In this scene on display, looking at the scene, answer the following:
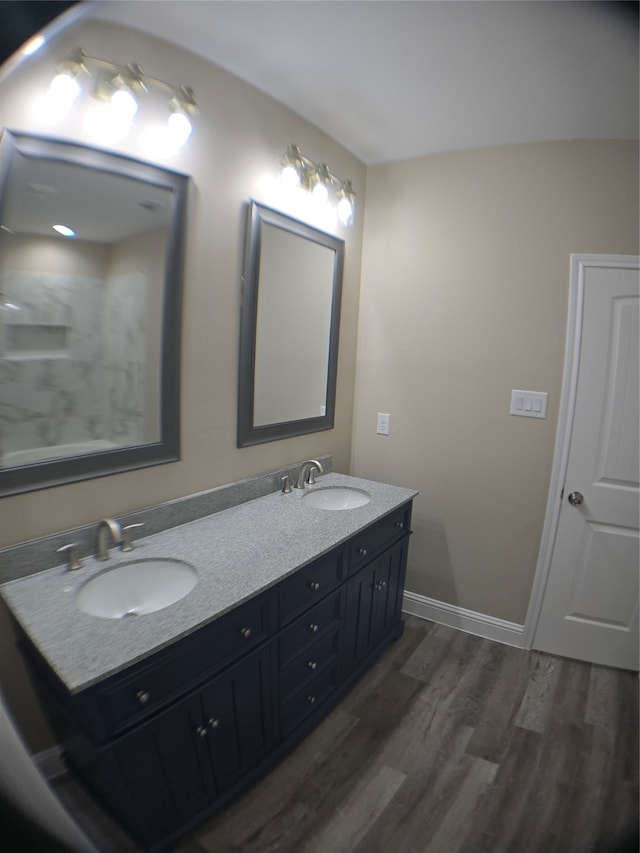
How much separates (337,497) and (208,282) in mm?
1003

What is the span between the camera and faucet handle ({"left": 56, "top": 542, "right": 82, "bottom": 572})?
92cm

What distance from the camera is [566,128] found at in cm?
63

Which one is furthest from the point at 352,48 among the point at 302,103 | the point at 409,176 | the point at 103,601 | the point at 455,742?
the point at 455,742

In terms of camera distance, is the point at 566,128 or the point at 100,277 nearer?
the point at 566,128

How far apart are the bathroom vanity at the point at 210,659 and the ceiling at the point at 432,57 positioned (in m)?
0.97

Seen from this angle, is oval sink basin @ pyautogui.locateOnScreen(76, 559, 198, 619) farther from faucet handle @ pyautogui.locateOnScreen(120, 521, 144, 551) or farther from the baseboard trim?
the baseboard trim

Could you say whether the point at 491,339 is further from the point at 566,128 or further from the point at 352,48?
the point at 352,48

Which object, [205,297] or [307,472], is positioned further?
[307,472]

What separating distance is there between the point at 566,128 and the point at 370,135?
845 millimetres

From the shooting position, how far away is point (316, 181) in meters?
1.38

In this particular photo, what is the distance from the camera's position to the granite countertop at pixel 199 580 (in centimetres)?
69

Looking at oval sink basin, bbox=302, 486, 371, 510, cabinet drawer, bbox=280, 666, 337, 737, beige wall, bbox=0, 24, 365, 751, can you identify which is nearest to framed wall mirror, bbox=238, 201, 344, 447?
beige wall, bbox=0, 24, 365, 751

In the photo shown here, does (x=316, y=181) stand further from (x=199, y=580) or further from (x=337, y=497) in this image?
(x=199, y=580)

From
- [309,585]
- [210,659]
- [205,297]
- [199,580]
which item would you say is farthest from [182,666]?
[205,297]
